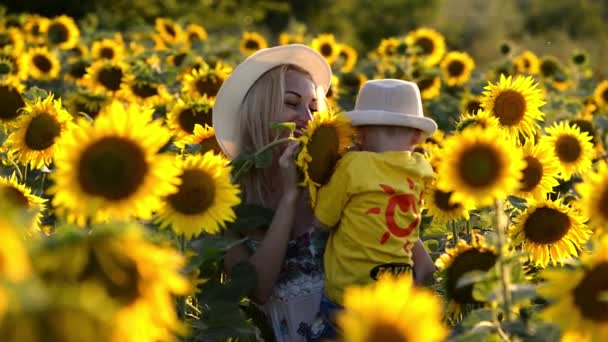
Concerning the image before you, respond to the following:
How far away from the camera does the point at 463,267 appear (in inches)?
93.4

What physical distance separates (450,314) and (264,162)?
0.62 m

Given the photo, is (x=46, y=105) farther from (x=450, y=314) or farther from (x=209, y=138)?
(x=450, y=314)

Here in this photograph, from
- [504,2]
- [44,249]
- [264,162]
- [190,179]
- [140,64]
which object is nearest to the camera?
[44,249]

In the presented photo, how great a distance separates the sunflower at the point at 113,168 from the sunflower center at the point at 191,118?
184cm

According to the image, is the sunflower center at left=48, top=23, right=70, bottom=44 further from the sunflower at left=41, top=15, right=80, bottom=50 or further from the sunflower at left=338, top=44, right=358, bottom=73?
the sunflower at left=338, top=44, right=358, bottom=73

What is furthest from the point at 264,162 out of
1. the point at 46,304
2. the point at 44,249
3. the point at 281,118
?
the point at 46,304

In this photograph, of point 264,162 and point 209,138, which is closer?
point 264,162

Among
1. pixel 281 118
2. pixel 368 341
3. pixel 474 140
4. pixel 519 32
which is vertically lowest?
pixel 368 341

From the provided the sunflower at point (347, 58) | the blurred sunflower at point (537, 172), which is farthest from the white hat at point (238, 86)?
the sunflower at point (347, 58)

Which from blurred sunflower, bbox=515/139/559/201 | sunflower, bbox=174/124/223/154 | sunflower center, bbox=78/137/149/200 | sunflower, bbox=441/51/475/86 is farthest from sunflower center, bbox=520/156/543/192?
sunflower, bbox=441/51/475/86

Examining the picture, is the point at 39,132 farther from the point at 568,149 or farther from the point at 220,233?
the point at 568,149

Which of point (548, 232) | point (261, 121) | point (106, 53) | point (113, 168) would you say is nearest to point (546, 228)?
point (548, 232)

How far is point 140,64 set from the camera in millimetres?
5438

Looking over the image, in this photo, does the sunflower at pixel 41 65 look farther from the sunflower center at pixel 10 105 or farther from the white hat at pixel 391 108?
the white hat at pixel 391 108
